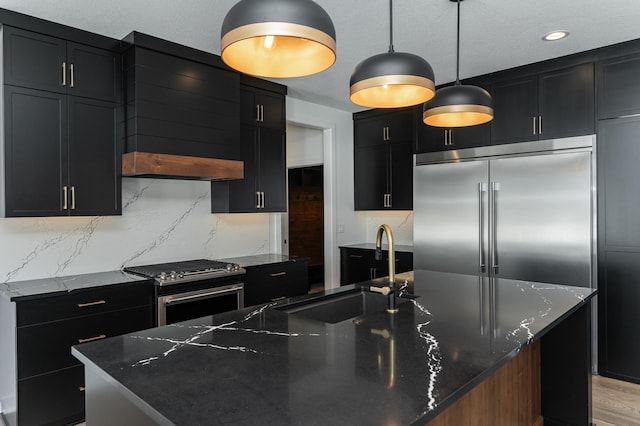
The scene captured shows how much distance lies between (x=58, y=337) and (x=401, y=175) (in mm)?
3710

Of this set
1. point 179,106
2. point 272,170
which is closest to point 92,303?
point 179,106

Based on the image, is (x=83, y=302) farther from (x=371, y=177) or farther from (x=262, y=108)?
(x=371, y=177)

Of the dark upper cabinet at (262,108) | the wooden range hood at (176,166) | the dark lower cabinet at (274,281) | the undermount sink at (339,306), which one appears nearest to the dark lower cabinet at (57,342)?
the wooden range hood at (176,166)

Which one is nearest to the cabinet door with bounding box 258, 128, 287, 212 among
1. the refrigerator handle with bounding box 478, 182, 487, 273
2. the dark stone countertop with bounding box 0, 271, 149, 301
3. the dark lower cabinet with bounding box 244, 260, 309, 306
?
the dark lower cabinet with bounding box 244, 260, 309, 306

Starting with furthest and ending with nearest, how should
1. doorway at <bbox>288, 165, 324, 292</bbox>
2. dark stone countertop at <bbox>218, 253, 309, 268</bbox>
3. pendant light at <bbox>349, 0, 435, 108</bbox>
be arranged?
doorway at <bbox>288, 165, 324, 292</bbox>
dark stone countertop at <bbox>218, 253, 309, 268</bbox>
pendant light at <bbox>349, 0, 435, 108</bbox>

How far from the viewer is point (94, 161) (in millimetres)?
3107

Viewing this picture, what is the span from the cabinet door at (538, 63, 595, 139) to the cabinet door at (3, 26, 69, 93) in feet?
12.4

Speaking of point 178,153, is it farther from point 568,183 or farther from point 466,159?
point 568,183

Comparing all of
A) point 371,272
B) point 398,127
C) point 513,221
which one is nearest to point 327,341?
point 513,221

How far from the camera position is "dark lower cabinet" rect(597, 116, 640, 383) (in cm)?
328

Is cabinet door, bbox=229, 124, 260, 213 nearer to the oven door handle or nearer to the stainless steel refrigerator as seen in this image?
the oven door handle

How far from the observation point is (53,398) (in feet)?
8.72

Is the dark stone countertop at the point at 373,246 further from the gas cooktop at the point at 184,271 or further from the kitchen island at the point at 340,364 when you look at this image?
the kitchen island at the point at 340,364

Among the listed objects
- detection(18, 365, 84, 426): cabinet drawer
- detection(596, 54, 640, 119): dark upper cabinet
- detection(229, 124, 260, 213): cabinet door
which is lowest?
detection(18, 365, 84, 426): cabinet drawer
